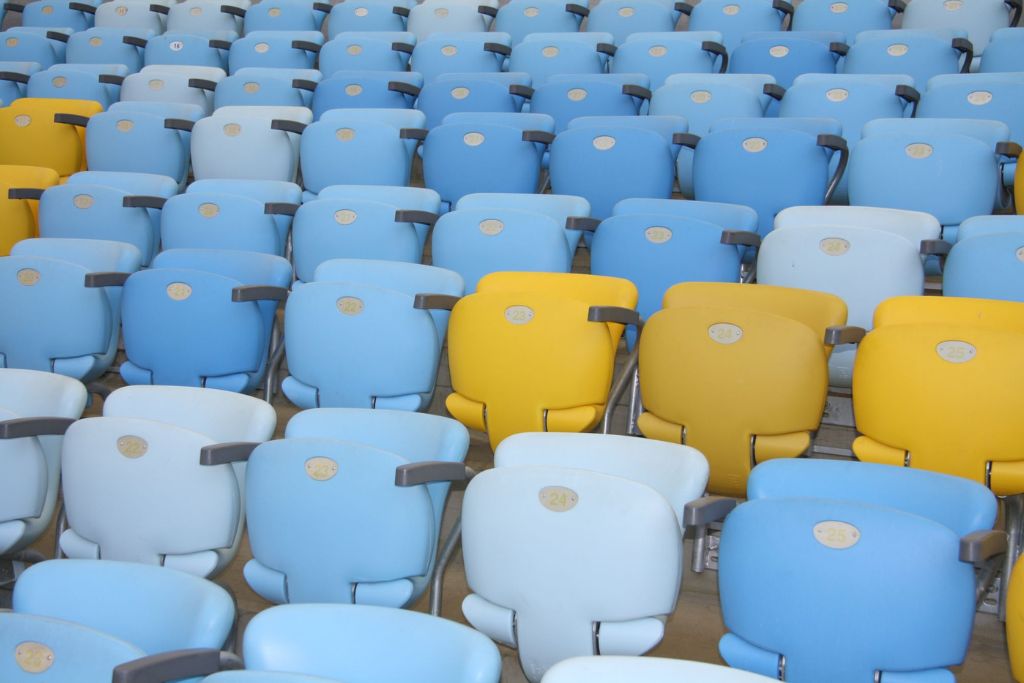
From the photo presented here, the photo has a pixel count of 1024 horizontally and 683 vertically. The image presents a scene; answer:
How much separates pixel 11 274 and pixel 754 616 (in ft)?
9.20

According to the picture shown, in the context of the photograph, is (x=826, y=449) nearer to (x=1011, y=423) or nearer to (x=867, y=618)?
(x=1011, y=423)

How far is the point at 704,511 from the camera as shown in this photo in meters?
Answer: 2.30

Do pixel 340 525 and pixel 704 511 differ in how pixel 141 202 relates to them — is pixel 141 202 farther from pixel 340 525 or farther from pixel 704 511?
pixel 704 511

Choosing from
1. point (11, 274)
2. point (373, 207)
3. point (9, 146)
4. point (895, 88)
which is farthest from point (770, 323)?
point (9, 146)

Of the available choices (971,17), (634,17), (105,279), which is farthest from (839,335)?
(634,17)

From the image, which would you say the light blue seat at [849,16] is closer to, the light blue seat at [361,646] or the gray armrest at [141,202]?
the gray armrest at [141,202]

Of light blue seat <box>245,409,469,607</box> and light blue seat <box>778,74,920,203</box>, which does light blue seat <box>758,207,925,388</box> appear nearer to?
light blue seat <box>778,74,920,203</box>

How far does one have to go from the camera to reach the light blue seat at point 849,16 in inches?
233

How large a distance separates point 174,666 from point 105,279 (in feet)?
7.35

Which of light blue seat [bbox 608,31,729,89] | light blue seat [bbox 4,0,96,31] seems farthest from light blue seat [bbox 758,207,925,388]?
light blue seat [bbox 4,0,96,31]

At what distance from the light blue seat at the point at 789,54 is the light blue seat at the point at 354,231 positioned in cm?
218

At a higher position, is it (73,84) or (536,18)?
(536,18)

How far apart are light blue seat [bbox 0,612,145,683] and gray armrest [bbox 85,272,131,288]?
1972 mm

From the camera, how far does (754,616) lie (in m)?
2.24
